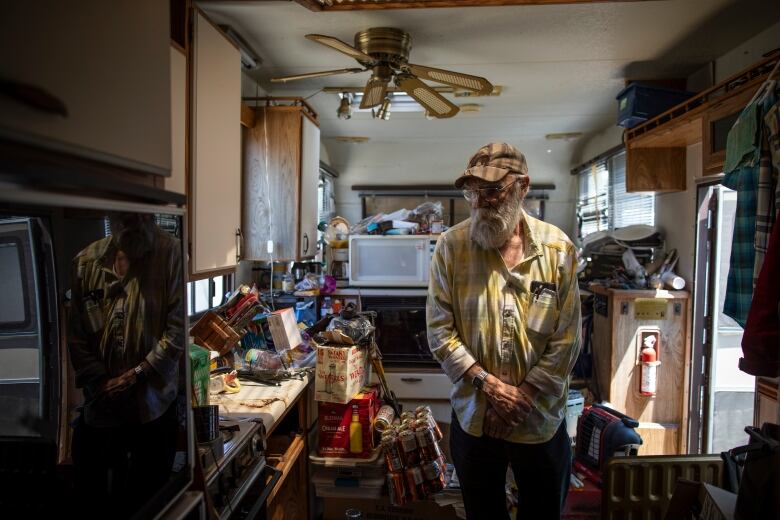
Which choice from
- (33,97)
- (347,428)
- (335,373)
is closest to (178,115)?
(33,97)

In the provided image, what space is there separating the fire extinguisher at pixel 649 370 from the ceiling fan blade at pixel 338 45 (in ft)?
7.29

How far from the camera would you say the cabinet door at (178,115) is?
4.89 feet

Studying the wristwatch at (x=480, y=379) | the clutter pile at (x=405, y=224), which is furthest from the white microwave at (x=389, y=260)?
the wristwatch at (x=480, y=379)

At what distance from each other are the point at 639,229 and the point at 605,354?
835 millimetres

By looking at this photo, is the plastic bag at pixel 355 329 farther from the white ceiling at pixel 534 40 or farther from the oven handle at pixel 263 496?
the white ceiling at pixel 534 40

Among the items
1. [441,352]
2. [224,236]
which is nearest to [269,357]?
[224,236]

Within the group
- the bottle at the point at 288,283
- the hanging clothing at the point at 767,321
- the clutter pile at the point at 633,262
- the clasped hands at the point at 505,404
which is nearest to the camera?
Answer: the hanging clothing at the point at 767,321

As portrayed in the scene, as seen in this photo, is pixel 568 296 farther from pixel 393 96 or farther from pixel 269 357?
pixel 393 96

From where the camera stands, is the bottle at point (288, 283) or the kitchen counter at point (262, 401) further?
the bottle at point (288, 283)

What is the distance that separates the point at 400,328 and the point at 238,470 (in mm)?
2069

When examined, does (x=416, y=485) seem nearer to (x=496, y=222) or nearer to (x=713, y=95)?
(x=496, y=222)

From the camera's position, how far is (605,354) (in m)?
3.03

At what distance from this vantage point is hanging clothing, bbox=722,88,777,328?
135 centimetres

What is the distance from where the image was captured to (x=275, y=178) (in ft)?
9.27
